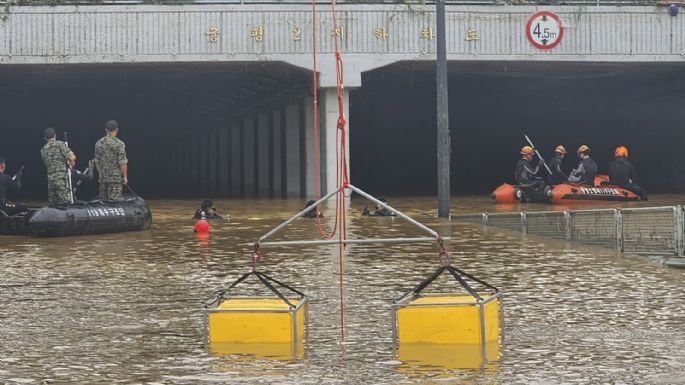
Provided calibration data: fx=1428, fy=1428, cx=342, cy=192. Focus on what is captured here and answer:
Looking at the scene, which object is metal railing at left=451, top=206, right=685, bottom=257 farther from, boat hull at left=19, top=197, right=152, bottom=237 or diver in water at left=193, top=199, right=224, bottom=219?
diver in water at left=193, top=199, right=224, bottom=219

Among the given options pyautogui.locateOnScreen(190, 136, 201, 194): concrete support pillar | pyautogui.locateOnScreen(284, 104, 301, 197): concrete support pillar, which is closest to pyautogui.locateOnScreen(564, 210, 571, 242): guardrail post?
pyautogui.locateOnScreen(284, 104, 301, 197): concrete support pillar

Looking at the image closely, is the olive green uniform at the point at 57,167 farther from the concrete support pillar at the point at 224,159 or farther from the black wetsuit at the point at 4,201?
the concrete support pillar at the point at 224,159

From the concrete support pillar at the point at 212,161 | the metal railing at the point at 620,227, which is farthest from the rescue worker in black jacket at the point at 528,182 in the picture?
the concrete support pillar at the point at 212,161

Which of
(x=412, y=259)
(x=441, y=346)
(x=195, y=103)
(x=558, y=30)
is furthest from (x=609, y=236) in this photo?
(x=195, y=103)

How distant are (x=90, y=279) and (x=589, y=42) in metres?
25.2

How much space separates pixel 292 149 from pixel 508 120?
16550mm

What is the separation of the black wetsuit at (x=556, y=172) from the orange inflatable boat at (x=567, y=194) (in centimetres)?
101

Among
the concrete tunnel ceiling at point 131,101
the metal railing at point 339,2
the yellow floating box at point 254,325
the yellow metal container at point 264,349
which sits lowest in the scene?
the yellow metal container at point 264,349

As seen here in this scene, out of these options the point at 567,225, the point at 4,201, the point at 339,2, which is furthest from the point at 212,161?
the point at 567,225

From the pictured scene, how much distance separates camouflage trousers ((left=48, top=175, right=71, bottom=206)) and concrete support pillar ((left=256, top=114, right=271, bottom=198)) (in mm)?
26634

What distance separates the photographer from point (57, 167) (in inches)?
1043

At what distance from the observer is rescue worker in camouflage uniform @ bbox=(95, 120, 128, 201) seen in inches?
1046

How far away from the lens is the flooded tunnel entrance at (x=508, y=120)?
4781cm

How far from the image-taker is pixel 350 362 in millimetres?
10992
